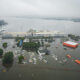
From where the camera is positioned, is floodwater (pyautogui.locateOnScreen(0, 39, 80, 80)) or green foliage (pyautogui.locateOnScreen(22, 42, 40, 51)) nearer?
floodwater (pyautogui.locateOnScreen(0, 39, 80, 80))

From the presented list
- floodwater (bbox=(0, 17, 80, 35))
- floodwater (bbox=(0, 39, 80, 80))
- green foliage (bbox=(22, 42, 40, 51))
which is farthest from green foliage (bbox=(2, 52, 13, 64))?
floodwater (bbox=(0, 17, 80, 35))

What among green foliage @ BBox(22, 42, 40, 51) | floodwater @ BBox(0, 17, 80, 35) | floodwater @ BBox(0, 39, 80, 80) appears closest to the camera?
floodwater @ BBox(0, 39, 80, 80)

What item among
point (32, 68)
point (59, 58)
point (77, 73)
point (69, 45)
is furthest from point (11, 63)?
point (69, 45)

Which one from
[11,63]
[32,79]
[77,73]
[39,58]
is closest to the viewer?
[32,79]

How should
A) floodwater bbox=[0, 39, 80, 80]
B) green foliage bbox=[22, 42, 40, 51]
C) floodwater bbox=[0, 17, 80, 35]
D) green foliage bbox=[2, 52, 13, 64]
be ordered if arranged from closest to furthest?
1. floodwater bbox=[0, 39, 80, 80]
2. green foliage bbox=[2, 52, 13, 64]
3. green foliage bbox=[22, 42, 40, 51]
4. floodwater bbox=[0, 17, 80, 35]

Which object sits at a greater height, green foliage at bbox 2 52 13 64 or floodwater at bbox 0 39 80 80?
green foliage at bbox 2 52 13 64

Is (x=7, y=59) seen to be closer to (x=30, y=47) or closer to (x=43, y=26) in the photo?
(x=30, y=47)

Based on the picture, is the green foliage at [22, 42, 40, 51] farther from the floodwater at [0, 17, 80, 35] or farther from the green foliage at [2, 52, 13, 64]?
the floodwater at [0, 17, 80, 35]

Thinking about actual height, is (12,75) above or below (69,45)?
below

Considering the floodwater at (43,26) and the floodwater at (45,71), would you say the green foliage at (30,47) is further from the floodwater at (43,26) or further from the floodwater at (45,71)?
the floodwater at (43,26)

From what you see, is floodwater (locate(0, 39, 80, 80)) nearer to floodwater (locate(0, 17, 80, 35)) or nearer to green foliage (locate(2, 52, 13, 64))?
green foliage (locate(2, 52, 13, 64))

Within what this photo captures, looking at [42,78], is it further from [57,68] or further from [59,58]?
[59,58]
